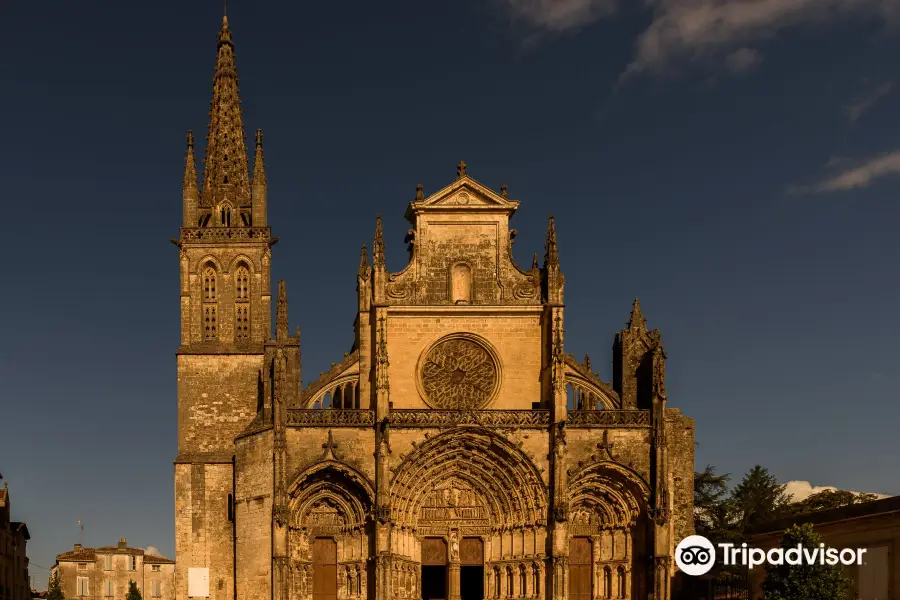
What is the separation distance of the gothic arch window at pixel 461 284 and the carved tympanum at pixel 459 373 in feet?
4.16

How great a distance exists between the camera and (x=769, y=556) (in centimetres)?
3275

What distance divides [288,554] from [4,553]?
72.4 ft

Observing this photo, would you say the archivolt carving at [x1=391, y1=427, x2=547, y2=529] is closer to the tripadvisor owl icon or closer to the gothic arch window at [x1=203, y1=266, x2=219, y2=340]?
the tripadvisor owl icon

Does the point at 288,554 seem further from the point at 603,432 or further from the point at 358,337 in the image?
the point at 603,432

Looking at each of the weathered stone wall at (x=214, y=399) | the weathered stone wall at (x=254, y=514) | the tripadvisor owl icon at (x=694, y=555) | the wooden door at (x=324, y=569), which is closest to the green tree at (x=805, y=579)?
the tripadvisor owl icon at (x=694, y=555)

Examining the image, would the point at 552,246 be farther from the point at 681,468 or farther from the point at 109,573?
the point at 109,573

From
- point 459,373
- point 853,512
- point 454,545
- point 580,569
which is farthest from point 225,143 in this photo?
point 853,512

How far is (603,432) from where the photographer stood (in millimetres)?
39000

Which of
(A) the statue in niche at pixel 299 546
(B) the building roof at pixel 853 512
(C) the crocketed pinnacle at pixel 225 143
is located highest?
(C) the crocketed pinnacle at pixel 225 143

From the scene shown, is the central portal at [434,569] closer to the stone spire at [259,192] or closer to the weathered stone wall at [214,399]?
the weathered stone wall at [214,399]

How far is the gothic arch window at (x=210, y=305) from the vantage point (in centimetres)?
4462

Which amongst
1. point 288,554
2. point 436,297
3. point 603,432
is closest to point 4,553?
point 288,554

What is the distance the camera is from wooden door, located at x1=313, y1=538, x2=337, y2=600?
39031mm

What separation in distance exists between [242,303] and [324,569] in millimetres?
10846
